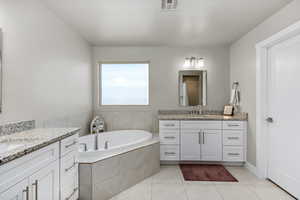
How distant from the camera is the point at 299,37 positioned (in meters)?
2.15

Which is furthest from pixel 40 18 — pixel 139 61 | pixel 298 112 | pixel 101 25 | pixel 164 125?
pixel 298 112

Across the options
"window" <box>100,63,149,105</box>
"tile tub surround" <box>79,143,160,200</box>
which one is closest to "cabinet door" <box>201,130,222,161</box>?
"tile tub surround" <box>79,143,160,200</box>

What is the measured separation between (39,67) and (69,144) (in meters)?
0.99

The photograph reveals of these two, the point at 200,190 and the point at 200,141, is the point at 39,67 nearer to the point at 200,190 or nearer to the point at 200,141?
the point at 200,190

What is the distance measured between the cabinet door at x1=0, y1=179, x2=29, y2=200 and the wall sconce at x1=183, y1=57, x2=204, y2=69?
135 inches

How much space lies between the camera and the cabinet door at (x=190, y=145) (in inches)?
132

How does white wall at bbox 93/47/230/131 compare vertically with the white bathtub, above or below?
above

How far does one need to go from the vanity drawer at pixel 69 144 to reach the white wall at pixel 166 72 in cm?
208

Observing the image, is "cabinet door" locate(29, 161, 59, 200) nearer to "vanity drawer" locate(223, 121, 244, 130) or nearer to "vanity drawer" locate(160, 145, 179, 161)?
"vanity drawer" locate(160, 145, 179, 161)

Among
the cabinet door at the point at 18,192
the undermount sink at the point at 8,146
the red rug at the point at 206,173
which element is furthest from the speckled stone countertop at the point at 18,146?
the red rug at the point at 206,173

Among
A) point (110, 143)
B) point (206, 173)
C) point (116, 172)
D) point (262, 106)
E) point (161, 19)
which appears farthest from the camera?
point (110, 143)

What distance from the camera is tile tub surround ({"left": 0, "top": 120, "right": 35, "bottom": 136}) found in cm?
161

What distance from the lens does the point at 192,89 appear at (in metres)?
4.01

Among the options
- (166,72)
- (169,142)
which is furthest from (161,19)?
(169,142)
